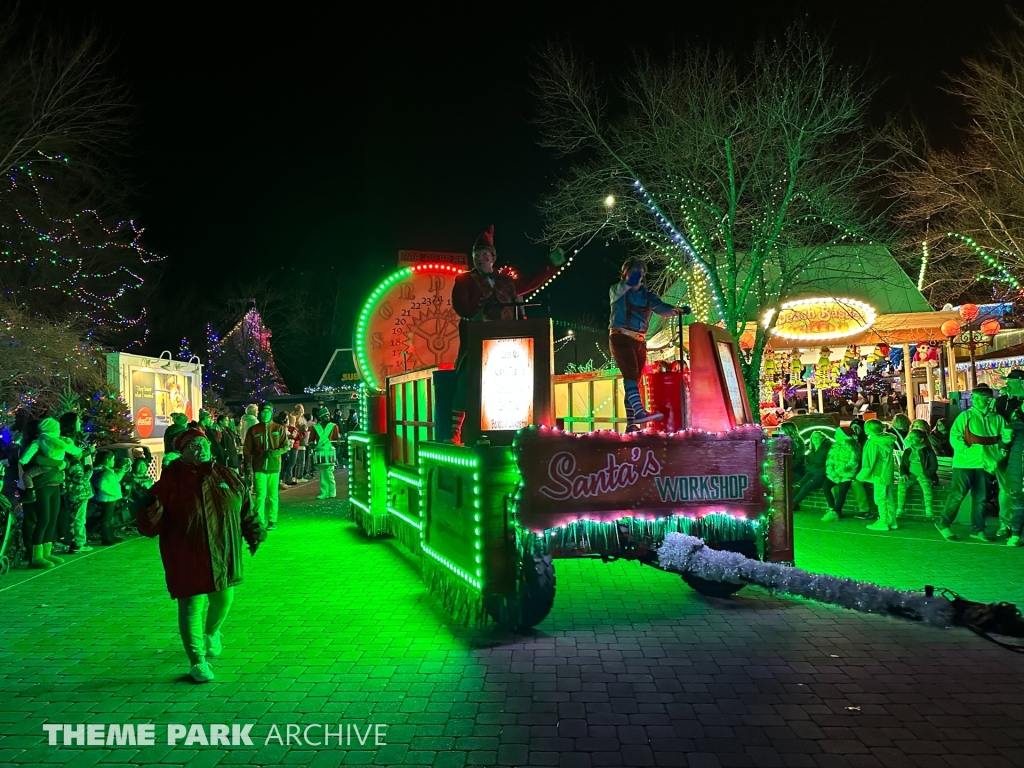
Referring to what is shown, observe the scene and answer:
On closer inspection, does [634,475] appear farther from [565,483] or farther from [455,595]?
[455,595]

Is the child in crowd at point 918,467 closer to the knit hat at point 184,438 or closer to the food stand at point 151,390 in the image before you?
the knit hat at point 184,438

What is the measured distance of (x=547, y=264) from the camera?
7.57m

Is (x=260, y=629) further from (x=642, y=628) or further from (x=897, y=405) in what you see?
(x=897, y=405)

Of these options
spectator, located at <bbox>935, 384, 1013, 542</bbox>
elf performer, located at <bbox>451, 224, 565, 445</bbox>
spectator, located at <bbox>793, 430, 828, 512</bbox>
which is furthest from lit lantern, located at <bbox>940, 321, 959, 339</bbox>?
elf performer, located at <bbox>451, 224, 565, 445</bbox>

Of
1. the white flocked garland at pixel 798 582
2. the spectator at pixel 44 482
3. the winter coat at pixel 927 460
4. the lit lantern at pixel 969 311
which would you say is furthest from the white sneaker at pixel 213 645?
the lit lantern at pixel 969 311

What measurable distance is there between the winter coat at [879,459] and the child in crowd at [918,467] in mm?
333

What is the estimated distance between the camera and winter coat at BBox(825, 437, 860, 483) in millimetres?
10564

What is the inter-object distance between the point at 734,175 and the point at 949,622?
12949mm

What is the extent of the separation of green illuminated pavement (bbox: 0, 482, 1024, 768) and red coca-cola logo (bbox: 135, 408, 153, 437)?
812cm

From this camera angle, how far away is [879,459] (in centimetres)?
1001

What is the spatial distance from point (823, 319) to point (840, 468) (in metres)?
9.70

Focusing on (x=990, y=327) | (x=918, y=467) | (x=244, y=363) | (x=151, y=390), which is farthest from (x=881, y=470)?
(x=244, y=363)

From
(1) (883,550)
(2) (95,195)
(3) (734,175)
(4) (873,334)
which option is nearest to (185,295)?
(2) (95,195)

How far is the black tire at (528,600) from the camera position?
5.32 metres
